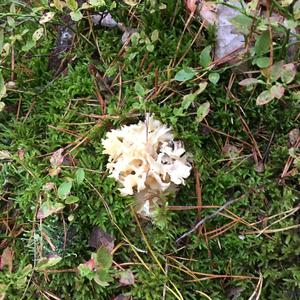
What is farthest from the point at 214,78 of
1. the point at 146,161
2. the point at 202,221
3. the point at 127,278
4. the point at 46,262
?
the point at 46,262

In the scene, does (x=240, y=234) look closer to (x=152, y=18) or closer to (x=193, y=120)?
(x=193, y=120)

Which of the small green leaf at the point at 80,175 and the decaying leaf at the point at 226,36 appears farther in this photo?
the decaying leaf at the point at 226,36

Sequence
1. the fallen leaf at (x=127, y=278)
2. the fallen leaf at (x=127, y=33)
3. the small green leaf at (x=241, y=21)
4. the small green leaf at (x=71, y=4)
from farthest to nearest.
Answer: the fallen leaf at (x=127, y=33)
the small green leaf at (x=71, y=4)
the fallen leaf at (x=127, y=278)
the small green leaf at (x=241, y=21)

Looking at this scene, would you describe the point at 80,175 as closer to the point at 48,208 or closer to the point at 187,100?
the point at 48,208

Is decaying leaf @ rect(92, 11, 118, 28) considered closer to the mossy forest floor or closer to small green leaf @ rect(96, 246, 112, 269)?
the mossy forest floor

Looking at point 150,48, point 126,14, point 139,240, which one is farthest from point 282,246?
point 126,14

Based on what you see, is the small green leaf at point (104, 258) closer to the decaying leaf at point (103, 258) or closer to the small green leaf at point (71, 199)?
the decaying leaf at point (103, 258)

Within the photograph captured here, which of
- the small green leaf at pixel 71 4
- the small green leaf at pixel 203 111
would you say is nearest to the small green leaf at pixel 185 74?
the small green leaf at pixel 203 111
